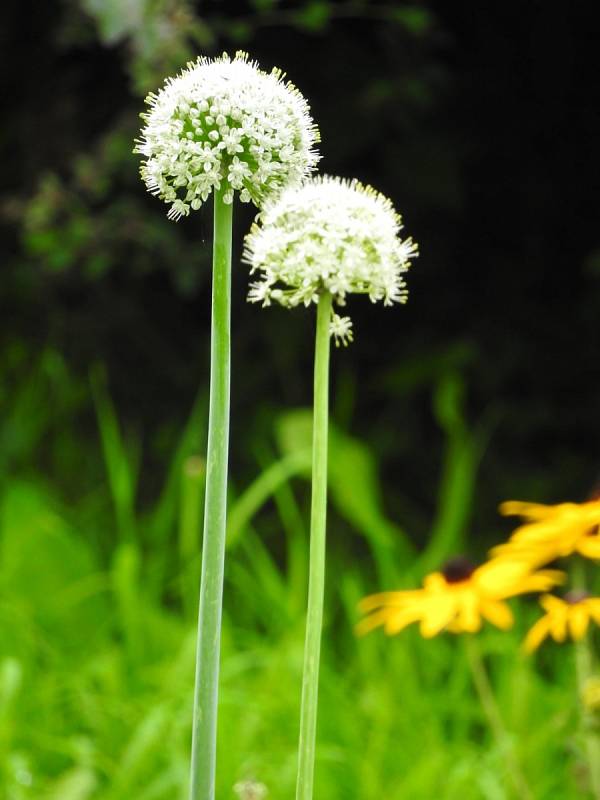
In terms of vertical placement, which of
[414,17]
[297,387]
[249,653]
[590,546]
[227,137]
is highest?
[414,17]

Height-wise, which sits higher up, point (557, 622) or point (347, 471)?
point (347, 471)

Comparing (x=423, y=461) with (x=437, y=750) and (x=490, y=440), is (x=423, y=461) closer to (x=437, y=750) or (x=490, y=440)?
(x=490, y=440)

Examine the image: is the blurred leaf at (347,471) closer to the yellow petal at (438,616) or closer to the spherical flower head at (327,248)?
the yellow petal at (438,616)

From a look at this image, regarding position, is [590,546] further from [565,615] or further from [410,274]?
[410,274]

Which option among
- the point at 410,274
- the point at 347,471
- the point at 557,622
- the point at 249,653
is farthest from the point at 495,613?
the point at 410,274

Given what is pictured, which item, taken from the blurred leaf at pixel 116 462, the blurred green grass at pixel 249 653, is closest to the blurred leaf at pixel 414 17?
the blurred green grass at pixel 249 653

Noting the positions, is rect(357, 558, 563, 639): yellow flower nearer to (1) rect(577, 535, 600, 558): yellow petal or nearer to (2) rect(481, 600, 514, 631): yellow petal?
(2) rect(481, 600, 514, 631): yellow petal
